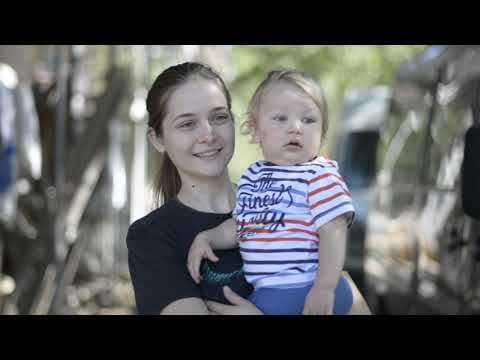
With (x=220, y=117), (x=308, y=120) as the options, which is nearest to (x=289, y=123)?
(x=308, y=120)

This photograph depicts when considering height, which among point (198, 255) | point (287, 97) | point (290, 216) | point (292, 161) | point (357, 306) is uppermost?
point (287, 97)

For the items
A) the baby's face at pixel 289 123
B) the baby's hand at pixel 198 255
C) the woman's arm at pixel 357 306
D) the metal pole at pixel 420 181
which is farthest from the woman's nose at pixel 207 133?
the metal pole at pixel 420 181

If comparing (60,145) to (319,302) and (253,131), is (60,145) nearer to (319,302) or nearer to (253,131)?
(253,131)

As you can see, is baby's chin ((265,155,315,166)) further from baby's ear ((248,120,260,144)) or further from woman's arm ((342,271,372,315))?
woman's arm ((342,271,372,315))

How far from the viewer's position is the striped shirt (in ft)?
5.26

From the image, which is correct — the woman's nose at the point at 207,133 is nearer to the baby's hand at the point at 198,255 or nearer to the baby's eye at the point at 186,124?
the baby's eye at the point at 186,124

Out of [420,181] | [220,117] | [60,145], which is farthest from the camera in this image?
[60,145]

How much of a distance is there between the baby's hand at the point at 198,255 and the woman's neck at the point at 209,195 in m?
0.10

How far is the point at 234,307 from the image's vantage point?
1.67 metres

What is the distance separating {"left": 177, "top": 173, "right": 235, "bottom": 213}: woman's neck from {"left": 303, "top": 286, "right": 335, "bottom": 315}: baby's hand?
319mm

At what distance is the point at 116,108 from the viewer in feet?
24.6

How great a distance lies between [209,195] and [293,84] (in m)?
0.35
